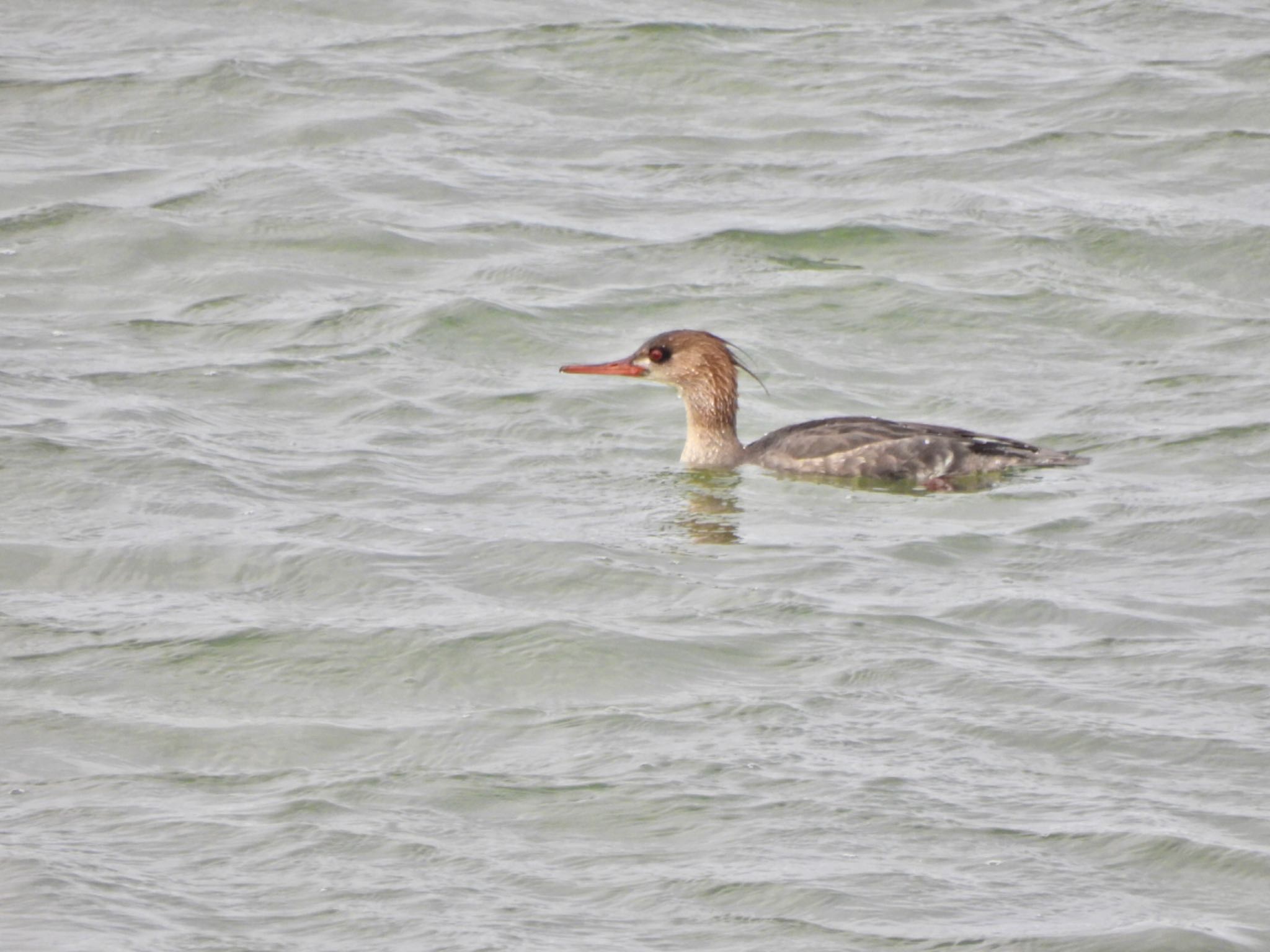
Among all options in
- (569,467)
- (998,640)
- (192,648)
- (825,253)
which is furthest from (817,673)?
(825,253)

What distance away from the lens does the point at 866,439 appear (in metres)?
10.5

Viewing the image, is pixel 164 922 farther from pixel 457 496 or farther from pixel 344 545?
pixel 457 496

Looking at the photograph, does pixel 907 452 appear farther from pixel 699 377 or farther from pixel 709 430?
pixel 699 377

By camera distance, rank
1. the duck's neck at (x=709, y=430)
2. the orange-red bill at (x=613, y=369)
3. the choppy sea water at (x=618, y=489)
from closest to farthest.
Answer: the choppy sea water at (x=618, y=489) → the orange-red bill at (x=613, y=369) → the duck's neck at (x=709, y=430)

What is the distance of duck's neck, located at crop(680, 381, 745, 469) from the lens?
11.1 meters

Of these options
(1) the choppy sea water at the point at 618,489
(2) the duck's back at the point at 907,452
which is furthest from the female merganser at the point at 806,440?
(1) the choppy sea water at the point at 618,489

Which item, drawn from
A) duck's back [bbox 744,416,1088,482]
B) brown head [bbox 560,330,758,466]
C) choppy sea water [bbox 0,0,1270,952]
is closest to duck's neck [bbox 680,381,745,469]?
brown head [bbox 560,330,758,466]

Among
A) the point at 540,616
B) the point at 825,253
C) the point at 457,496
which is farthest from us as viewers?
the point at 825,253

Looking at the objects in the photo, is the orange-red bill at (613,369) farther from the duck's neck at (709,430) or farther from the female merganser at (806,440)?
the duck's neck at (709,430)

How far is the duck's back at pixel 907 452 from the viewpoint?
10.4m

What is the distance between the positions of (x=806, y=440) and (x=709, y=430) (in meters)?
0.70

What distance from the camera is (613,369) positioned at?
11.2 metres

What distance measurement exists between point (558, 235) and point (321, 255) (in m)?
1.43

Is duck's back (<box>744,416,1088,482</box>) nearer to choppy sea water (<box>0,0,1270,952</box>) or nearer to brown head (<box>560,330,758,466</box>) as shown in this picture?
choppy sea water (<box>0,0,1270,952</box>)
